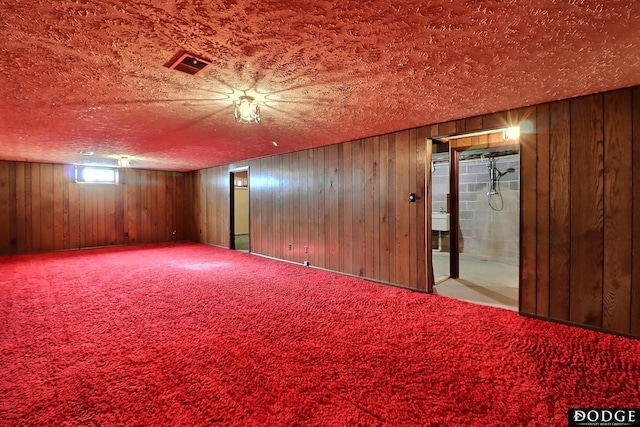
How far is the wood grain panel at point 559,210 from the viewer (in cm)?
252

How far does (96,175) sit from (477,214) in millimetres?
8478

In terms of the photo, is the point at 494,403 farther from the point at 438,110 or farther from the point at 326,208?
the point at 326,208

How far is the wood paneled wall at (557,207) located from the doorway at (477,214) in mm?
887

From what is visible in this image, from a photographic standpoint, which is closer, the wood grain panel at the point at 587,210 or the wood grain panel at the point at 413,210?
the wood grain panel at the point at 587,210

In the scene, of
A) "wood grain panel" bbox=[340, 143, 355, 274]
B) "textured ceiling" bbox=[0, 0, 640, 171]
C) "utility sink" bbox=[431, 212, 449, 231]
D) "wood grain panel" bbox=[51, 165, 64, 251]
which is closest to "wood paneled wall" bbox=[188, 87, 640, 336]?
"wood grain panel" bbox=[340, 143, 355, 274]

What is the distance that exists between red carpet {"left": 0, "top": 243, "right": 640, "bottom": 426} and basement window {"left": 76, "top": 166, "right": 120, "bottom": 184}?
13.6 ft

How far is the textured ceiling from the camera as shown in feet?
4.33

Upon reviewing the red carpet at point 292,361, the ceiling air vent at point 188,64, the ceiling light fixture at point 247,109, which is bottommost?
the red carpet at point 292,361

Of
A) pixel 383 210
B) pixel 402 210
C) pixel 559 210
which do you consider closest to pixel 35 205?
pixel 383 210

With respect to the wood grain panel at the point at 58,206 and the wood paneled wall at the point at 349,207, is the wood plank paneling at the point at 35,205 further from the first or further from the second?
the wood paneled wall at the point at 349,207

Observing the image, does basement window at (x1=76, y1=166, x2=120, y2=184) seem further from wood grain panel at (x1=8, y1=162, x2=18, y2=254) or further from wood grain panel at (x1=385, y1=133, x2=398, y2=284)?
wood grain panel at (x1=385, y1=133, x2=398, y2=284)

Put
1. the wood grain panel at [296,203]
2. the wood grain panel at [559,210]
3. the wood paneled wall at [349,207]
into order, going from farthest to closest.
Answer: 1. the wood grain panel at [296,203]
2. the wood paneled wall at [349,207]
3. the wood grain panel at [559,210]

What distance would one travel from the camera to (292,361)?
192 centimetres

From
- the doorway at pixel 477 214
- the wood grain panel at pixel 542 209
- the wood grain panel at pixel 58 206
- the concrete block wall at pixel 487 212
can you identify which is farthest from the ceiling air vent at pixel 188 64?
the wood grain panel at pixel 58 206
